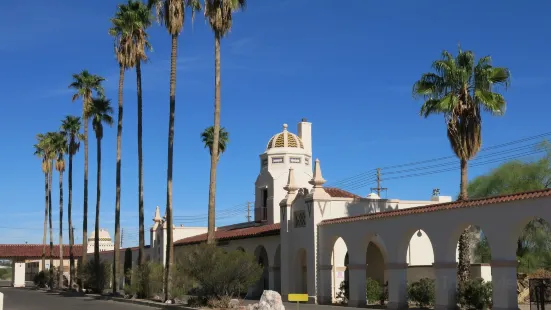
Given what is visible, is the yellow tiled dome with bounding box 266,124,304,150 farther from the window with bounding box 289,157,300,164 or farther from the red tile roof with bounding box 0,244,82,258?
the red tile roof with bounding box 0,244,82,258

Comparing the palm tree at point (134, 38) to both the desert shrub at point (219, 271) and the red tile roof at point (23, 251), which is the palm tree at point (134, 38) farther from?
the red tile roof at point (23, 251)

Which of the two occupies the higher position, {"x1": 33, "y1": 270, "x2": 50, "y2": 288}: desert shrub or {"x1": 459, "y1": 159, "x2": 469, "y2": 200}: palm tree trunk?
{"x1": 459, "y1": 159, "x2": 469, "y2": 200}: palm tree trunk

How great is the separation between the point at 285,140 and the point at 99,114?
1337cm

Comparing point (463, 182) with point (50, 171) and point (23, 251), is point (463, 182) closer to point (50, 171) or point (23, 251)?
point (50, 171)

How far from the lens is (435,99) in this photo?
28828mm

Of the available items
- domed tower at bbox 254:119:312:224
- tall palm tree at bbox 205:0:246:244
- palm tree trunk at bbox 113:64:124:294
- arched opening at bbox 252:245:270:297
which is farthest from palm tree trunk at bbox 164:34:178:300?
domed tower at bbox 254:119:312:224

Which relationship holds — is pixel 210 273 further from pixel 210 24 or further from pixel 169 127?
pixel 210 24

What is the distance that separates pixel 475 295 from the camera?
26.5m

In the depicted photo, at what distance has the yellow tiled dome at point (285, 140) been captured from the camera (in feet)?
165

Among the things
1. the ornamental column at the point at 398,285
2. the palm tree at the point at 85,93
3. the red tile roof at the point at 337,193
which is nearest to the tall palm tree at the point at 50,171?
the palm tree at the point at 85,93

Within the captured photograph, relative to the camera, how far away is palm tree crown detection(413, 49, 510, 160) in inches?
1081

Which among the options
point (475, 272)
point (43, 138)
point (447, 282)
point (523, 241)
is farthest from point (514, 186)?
point (43, 138)

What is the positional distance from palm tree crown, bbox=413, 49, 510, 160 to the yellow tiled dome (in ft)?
72.5

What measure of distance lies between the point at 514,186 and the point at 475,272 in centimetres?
1123
